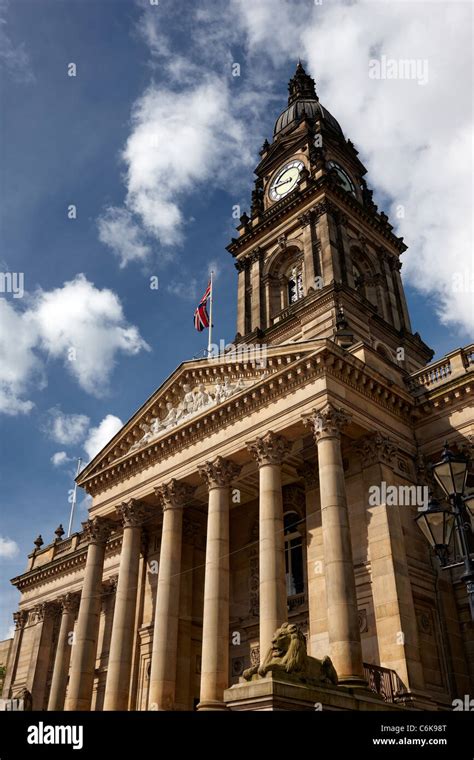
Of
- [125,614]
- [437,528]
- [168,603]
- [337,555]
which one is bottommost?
[437,528]

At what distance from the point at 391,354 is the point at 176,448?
16.4 m

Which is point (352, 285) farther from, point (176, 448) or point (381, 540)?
point (381, 540)

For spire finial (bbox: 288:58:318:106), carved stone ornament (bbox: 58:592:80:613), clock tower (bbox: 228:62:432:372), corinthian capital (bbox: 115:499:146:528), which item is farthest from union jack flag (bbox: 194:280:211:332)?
spire finial (bbox: 288:58:318:106)

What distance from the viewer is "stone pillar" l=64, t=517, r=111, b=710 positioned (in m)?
27.4

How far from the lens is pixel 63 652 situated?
1571 inches

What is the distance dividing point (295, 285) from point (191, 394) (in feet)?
49.3

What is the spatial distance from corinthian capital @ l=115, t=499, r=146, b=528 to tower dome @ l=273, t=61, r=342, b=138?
110 ft

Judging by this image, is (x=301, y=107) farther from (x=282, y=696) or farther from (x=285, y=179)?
(x=282, y=696)

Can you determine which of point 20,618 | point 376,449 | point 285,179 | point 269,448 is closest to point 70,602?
point 20,618

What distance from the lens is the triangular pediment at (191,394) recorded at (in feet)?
85.9

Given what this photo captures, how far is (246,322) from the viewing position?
42.0 m

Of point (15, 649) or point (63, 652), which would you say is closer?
point (63, 652)
